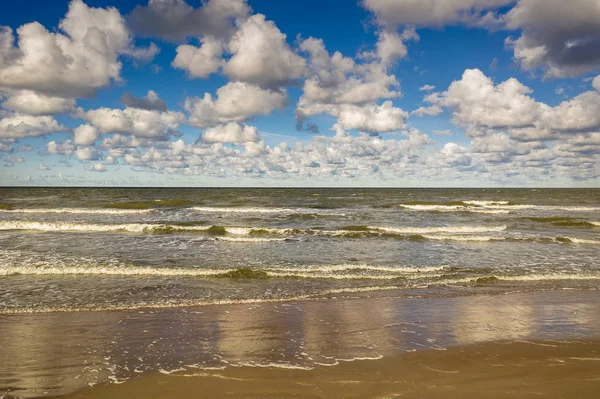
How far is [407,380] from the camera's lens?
17.9 feet

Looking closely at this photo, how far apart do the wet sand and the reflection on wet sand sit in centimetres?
31

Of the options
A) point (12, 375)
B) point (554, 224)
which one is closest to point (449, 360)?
point (12, 375)

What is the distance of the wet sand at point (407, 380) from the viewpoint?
5.09m

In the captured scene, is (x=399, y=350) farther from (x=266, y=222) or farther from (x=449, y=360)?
(x=266, y=222)

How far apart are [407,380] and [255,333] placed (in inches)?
123

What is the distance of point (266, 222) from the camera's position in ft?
96.9

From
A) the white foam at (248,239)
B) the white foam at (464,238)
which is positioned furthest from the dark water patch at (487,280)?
the white foam at (248,239)

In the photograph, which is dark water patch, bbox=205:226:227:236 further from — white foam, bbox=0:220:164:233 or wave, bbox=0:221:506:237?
white foam, bbox=0:220:164:233

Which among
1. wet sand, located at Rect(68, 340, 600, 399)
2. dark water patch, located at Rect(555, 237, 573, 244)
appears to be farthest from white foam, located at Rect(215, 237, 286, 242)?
dark water patch, located at Rect(555, 237, 573, 244)

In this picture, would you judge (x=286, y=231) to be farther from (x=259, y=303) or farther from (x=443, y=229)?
(x=259, y=303)

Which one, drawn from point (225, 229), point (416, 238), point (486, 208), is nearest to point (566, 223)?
point (416, 238)

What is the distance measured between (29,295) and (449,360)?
10400mm

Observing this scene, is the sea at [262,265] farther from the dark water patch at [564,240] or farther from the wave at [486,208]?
the wave at [486,208]

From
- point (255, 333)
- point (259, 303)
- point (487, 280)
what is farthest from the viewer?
point (487, 280)
